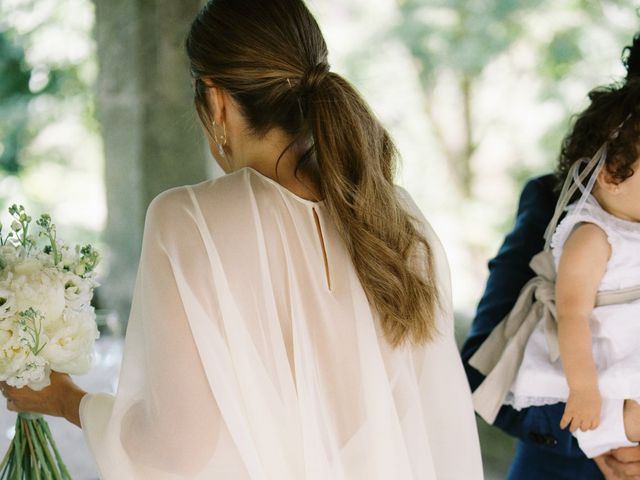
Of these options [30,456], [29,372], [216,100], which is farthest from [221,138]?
[30,456]

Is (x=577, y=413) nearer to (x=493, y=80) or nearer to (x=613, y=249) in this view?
(x=613, y=249)

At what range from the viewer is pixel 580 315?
5.22 ft

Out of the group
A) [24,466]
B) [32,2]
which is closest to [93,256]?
[24,466]

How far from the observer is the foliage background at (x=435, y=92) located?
5.04 metres

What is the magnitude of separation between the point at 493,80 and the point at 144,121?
12.9 feet

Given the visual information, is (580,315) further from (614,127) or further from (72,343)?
(72,343)

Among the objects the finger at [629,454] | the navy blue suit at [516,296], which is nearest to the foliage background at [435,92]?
the navy blue suit at [516,296]

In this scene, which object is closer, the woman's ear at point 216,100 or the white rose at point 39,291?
the white rose at point 39,291

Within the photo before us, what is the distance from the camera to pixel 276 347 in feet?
4.29

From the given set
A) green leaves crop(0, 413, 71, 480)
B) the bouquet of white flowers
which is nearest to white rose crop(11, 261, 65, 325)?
the bouquet of white flowers

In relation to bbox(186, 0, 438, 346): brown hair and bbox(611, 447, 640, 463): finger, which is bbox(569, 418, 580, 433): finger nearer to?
bbox(611, 447, 640, 463): finger

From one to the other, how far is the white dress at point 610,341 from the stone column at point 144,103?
1691 mm

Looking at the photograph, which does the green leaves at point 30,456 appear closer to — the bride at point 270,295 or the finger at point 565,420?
the bride at point 270,295

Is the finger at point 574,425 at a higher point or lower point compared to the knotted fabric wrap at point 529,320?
lower
